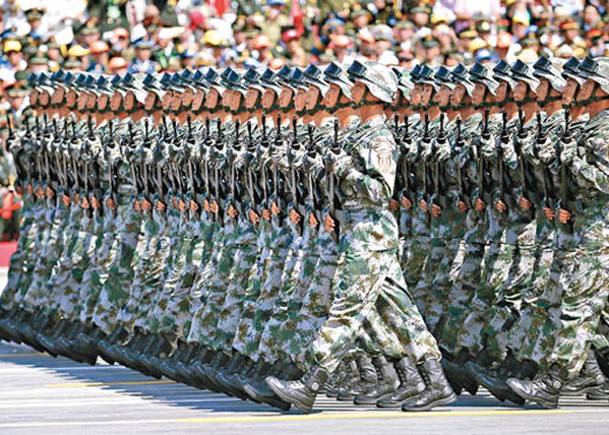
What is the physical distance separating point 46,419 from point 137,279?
278 cm

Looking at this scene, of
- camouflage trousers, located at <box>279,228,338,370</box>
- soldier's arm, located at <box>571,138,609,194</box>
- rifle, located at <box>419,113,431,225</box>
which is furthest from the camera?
rifle, located at <box>419,113,431,225</box>

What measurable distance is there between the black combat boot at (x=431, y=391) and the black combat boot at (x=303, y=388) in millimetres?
618

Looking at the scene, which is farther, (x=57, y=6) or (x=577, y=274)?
(x=57, y=6)

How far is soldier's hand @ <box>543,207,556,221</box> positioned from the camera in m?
14.4

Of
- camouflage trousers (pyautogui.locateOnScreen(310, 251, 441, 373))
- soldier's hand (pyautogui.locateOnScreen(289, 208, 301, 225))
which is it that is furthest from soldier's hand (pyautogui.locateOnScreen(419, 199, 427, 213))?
camouflage trousers (pyautogui.locateOnScreen(310, 251, 441, 373))

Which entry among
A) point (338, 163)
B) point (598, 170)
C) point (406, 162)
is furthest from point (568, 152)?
point (406, 162)

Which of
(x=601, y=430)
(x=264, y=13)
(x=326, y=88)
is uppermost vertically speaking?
(x=326, y=88)

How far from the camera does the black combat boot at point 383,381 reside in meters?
14.6

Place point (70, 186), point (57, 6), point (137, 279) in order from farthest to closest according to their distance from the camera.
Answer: point (57, 6), point (70, 186), point (137, 279)

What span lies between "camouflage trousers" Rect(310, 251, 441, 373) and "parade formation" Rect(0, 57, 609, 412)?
0.01m

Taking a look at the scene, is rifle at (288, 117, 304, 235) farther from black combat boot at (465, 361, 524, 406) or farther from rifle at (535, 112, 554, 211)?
rifle at (535, 112, 554, 211)

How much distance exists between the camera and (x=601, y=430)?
13.2m

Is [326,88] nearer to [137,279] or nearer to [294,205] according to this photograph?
[294,205]

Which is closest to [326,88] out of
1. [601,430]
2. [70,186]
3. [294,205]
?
[294,205]
